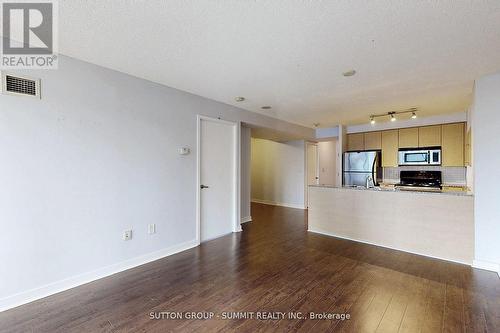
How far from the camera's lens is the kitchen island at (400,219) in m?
3.15

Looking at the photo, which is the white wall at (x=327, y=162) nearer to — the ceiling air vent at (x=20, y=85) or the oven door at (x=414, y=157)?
the oven door at (x=414, y=157)

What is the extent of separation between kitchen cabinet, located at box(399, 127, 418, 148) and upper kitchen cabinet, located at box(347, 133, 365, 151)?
0.84 metres

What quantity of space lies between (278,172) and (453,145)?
4.35m

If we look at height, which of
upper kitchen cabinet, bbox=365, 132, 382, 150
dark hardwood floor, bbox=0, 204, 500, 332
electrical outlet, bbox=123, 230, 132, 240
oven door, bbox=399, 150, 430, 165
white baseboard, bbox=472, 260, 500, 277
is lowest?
dark hardwood floor, bbox=0, 204, 500, 332

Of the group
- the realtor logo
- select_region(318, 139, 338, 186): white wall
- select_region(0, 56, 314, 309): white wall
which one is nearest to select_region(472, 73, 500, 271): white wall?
select_region(0, 56, 314, 309): white wall

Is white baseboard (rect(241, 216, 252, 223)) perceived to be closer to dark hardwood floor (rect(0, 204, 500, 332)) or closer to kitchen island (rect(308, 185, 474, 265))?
kitchen island (rect(308, 185, 474, 265))

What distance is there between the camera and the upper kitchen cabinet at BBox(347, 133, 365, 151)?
603 centimetres

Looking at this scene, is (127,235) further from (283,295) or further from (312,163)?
(312,163)

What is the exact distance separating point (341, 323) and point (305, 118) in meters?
4.35

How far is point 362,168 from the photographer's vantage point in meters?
5.78

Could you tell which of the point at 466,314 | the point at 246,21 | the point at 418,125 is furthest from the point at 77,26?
the point at 418,125

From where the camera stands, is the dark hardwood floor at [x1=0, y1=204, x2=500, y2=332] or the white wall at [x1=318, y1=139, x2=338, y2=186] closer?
the dark hardwood floor at [x1=0, y1=204, x2=500, y2=332]

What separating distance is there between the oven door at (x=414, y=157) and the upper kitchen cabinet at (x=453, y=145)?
0.28 meters

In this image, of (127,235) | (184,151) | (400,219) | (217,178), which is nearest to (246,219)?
(217,178)
